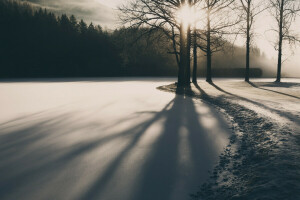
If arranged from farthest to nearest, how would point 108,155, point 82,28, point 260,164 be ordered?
point 82,28 → point 108,155 → point 260,164

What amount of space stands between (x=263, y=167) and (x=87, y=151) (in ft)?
9.85

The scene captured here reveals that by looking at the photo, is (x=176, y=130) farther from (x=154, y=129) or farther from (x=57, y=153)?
(x=57, y=153)

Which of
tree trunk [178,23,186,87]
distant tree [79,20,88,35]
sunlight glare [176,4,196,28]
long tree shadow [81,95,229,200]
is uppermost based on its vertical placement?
distant tree [79,20,88,35]

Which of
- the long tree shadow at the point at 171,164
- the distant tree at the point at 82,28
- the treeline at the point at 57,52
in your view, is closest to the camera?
the long tree shadow at the point at 171,164

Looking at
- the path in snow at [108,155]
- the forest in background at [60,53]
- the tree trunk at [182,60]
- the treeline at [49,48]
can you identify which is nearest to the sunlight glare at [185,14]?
the tree trunk at [182,60]

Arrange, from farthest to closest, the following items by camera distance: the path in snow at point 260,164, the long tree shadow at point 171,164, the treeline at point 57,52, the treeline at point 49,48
→ the treeline at point 57,52 < the treeline at point 49,48 < the long tree shadow at point 171,164 < the path in snow at point 260,164

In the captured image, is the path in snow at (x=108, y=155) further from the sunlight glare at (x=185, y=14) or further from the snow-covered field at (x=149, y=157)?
the sunlight glare at (x=185, y=14)

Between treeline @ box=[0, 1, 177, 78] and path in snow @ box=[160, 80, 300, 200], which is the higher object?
treeline @ box=[0, 1, 177, 78]

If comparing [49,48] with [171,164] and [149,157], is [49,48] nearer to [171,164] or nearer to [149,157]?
[149,157]

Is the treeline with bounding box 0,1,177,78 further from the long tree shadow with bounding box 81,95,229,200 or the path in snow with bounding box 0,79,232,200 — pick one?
the long tree shadow with bounding box 81,95,229,200

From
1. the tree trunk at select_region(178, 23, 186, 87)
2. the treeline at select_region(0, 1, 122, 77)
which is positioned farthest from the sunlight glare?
the treeline at select_region(0, 1, 122, 77)

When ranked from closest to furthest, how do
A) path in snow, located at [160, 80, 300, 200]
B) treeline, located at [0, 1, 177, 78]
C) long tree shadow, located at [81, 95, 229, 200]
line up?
path in snow, located at [160, 80, 300, 200], long tree shadow, located at [81, 95, 229, 200], treeline, located at [0, 1, 177, 78]

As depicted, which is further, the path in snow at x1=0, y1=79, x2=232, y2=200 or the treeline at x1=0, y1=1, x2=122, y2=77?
the treeline at x1=0, y1=1, x2=122, y2=77

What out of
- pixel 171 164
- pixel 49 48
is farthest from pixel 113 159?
pixel 49 48
